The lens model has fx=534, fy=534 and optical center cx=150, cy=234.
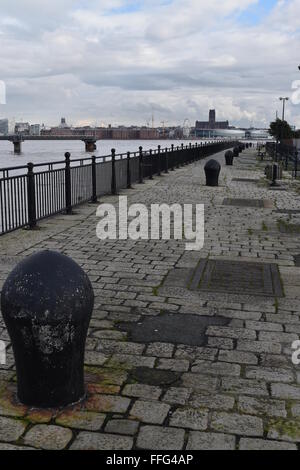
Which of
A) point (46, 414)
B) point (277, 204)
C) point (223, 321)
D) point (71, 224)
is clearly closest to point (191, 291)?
point (223, 321)

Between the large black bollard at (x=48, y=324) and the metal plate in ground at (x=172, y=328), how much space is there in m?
1.28

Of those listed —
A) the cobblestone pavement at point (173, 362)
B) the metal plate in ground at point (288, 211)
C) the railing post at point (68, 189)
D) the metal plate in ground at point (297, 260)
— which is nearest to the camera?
the cobblestone pavement at point (173, 362)

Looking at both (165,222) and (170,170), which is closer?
(165,222)

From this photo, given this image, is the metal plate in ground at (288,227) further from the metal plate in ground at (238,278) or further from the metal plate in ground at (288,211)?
the metal plate in ground at (238,278)

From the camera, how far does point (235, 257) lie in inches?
319

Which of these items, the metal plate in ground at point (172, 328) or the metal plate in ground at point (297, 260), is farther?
the metal plate in ground at point (297, 260)

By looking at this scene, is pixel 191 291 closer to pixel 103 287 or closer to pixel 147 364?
pixel 103 287

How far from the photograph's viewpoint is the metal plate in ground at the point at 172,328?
15.8 ft

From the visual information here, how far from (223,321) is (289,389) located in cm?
142
